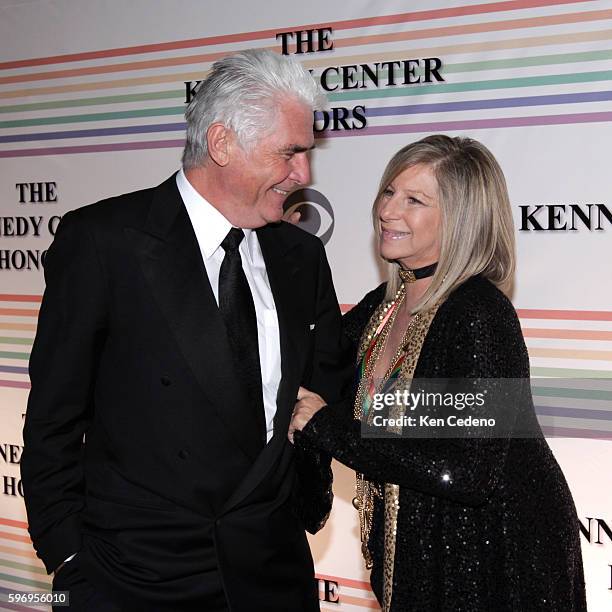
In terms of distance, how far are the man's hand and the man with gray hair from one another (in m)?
0.03

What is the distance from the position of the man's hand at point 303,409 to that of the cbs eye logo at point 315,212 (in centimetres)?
128

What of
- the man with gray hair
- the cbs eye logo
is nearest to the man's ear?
the man with gray hair

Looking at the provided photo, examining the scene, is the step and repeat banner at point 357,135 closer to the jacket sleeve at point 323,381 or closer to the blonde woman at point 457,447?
the blonde woman at point 457,447

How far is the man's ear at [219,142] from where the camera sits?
1.97m

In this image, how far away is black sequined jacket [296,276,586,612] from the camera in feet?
6.32

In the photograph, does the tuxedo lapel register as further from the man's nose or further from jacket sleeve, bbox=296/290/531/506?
the man's nose

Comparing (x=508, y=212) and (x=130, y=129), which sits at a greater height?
(x=130, y=129)

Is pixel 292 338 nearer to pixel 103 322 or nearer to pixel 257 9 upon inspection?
pixel 103 322

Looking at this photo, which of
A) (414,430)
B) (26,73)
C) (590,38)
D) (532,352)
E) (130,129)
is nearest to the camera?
(414,430)

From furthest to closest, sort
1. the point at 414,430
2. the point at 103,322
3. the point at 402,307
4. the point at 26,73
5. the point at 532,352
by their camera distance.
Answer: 1. the point at 26,73
2. the point at 532,352
3. the point at 402,307
4. the point at 414,430
5. the point at 103,322

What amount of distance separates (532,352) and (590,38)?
1.05m

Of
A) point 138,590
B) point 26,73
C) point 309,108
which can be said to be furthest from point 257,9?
point 138,590

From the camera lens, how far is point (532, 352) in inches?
117

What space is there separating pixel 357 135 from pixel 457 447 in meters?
1.62
